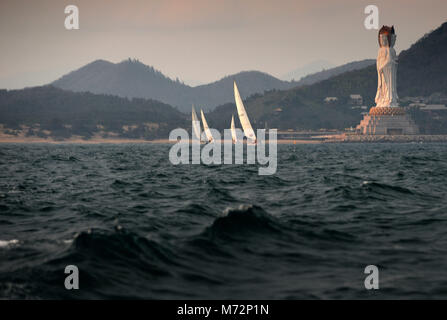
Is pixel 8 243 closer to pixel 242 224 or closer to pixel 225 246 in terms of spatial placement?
pixel 225 246

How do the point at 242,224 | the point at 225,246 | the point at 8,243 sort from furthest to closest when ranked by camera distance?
the point at 242,224 < the point at 8,243 < the point at 225,246

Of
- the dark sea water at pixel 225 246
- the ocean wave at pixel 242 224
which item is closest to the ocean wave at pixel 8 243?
the dark sea water at pixel 225 246

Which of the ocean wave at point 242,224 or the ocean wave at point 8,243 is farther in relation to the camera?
the ocean wave at point 242,224

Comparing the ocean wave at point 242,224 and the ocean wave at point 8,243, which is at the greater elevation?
the ocean wave at point 242,224

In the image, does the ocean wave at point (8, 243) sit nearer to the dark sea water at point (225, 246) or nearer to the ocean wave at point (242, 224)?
the dark sea water at point (225, 246)

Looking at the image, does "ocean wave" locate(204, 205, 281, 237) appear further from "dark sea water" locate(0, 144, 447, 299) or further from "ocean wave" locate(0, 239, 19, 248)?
"ocean wave" locate(0, 239, 19, 248)

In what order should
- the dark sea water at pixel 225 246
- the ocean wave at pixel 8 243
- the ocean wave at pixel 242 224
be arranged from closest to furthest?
the dark sea water at pixel 225 246
the ocean wave at pixel 8 243
the ocean wave at pixel 242 224

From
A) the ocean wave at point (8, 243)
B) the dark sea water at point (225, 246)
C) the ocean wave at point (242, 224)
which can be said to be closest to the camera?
the dark sea water at point (225, 246)

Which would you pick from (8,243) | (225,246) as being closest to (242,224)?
(225,246)

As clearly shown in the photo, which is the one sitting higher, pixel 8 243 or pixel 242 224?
pixel 242 224

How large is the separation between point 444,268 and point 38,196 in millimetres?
21755
